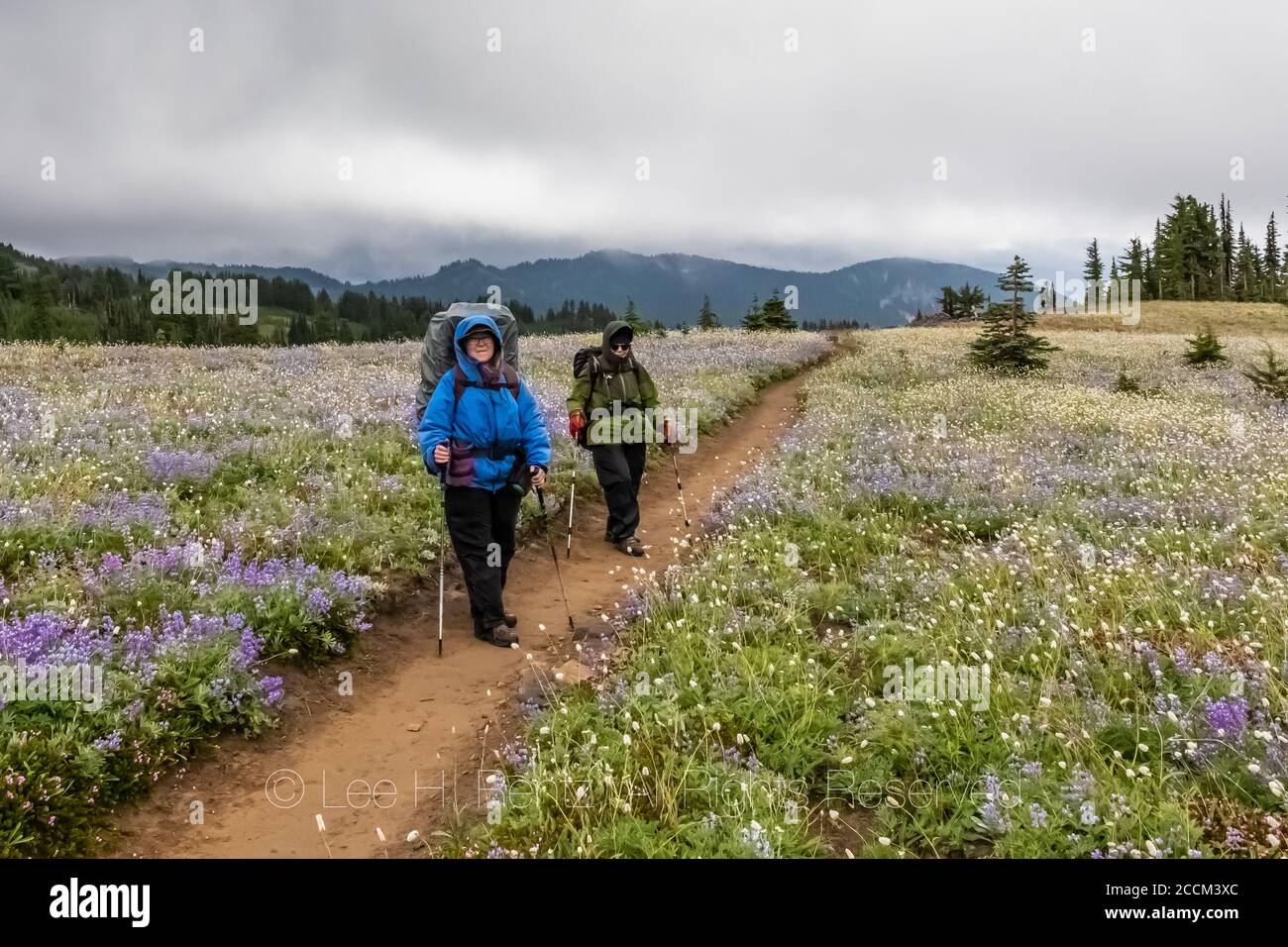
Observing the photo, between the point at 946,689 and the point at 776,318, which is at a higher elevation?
the point at 776,318

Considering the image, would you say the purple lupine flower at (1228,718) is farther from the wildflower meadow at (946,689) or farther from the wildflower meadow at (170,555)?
the wildflower meadow at (170,555)

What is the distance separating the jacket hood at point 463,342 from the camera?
731 centimetres

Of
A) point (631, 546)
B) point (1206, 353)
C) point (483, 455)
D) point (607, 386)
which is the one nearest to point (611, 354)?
point (607, 386)

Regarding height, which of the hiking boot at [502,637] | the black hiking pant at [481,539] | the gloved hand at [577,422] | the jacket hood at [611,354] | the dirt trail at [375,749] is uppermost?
the jacket hood at [611,354]

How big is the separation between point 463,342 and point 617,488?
13.8ft

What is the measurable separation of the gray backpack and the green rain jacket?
7.32 feet

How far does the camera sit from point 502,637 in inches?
304

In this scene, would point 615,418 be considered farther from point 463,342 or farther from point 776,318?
point 776,318

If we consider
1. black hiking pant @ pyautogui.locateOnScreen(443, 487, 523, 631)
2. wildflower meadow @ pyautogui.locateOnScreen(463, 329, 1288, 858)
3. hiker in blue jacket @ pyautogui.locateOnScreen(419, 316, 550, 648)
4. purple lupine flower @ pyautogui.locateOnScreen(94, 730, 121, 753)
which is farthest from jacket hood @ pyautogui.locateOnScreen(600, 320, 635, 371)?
purple lupine flower @ pyautogui.locateOnScreen(94, 730, 121, 753)

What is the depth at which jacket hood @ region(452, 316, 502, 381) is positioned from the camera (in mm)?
7309

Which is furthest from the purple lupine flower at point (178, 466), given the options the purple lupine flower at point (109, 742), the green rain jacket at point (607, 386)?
the purple lupine flower at point (109, 742)
